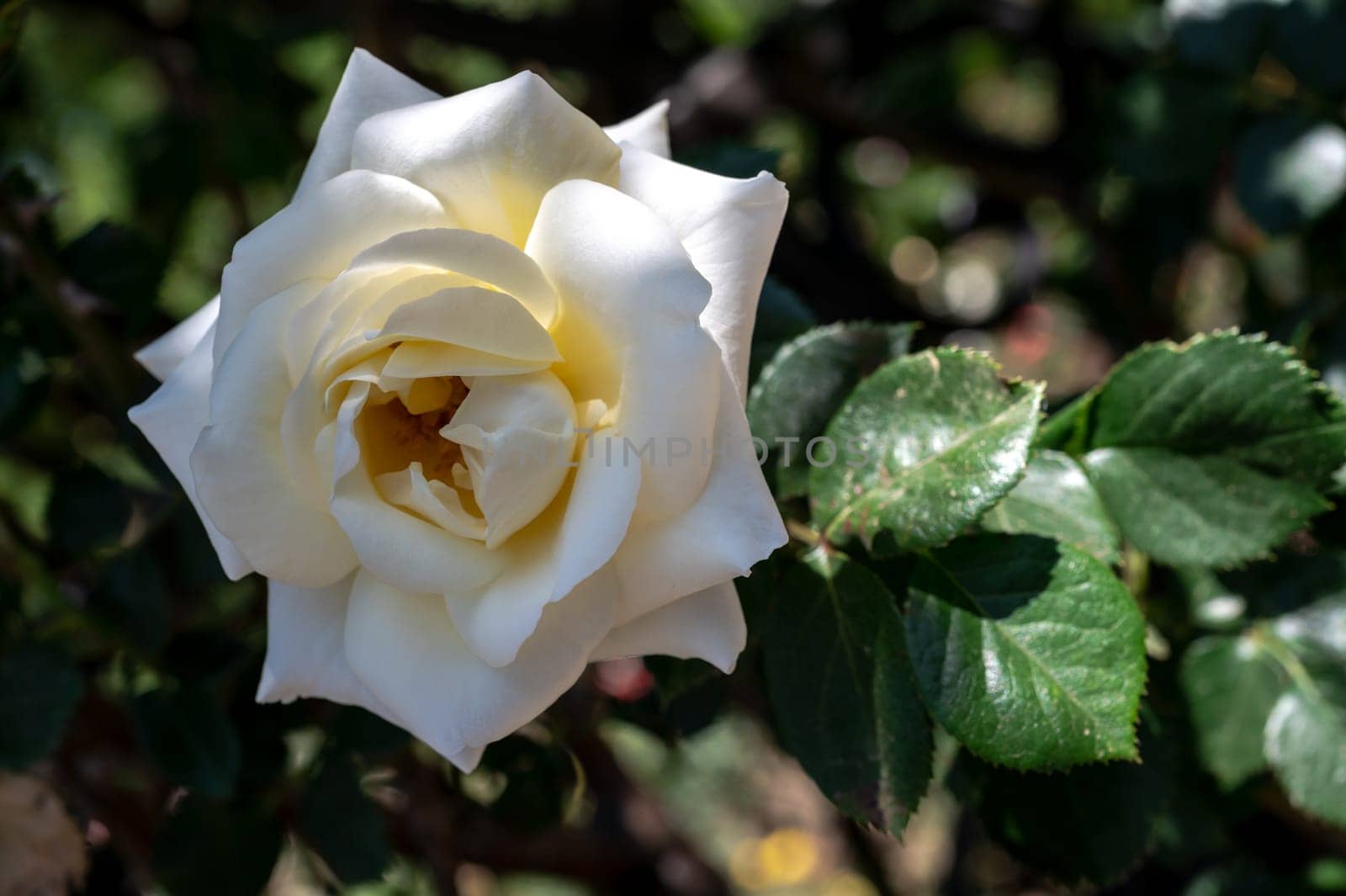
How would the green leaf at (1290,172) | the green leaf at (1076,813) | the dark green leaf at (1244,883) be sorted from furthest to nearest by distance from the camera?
1. the dark green leaf at (1244,883)
2. the green leaf at (1290,172)
3. the green leaf at (1076,813)

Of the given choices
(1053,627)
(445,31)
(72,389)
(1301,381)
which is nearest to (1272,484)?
(1301,381)

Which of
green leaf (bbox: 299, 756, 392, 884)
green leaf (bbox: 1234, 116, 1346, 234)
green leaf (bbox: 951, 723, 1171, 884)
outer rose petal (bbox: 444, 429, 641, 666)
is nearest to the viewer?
outer rose petal (bbox: 444, 429, 641, 666)

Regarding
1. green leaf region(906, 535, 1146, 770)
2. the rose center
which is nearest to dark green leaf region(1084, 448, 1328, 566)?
green leaf region(906, 535, 1146, 770)

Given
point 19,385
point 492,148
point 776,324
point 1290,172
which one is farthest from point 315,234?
point 1290,172

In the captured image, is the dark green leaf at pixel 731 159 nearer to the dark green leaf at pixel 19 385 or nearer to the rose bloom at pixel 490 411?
the rose bloom at pixel 490 411

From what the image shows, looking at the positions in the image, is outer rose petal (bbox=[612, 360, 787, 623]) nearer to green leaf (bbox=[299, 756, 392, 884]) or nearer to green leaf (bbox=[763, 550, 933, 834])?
green leaf (bbox=[763, 550, 933, 834])

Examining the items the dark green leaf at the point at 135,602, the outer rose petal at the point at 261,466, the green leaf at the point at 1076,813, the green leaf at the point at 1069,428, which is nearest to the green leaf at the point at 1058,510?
the green leaf at the point at 1069,428

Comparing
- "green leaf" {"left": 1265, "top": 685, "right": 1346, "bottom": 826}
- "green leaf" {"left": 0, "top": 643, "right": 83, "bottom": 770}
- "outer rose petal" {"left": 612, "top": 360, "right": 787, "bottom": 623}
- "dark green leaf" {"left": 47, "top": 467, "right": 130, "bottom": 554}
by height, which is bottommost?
"green leaf" {"left": 1265, "top": 685, "right": 1346, "bottom": 826}
